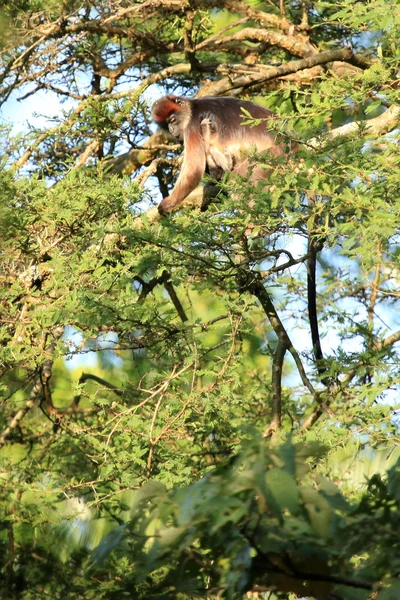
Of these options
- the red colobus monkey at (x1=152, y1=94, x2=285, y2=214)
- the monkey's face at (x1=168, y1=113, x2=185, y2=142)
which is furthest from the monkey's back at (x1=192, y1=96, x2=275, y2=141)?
the monkey's face at (x1=168, y1=113, x2=185, y2=142)

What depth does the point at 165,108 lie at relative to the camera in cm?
541

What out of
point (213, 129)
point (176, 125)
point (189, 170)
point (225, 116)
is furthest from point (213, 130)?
point (189, 170)

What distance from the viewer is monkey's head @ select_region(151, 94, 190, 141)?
530 cm

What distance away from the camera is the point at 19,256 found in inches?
126

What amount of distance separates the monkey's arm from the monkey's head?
0.08 meters

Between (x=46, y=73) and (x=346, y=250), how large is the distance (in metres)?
2.35

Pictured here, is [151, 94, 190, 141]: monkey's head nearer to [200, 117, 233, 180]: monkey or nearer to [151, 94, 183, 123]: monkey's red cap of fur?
[151, 94, 183, 123]: monkey's red cap of fur

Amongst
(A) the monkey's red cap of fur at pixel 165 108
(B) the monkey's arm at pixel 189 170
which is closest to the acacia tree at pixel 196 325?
(B) the monkey's arm at pixel 189 170

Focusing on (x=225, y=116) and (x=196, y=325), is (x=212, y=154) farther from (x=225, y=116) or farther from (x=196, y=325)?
(x=196, y=325)

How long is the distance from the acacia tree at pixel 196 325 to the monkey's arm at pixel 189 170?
4.1 inches

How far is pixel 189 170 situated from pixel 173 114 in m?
0.77

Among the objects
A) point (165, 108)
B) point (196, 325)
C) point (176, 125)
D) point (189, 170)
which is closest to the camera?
point (196, 325)

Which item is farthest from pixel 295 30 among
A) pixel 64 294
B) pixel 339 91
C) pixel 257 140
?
pixel 64 294

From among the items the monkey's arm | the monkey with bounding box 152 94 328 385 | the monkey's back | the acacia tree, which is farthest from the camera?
the monkey's back
